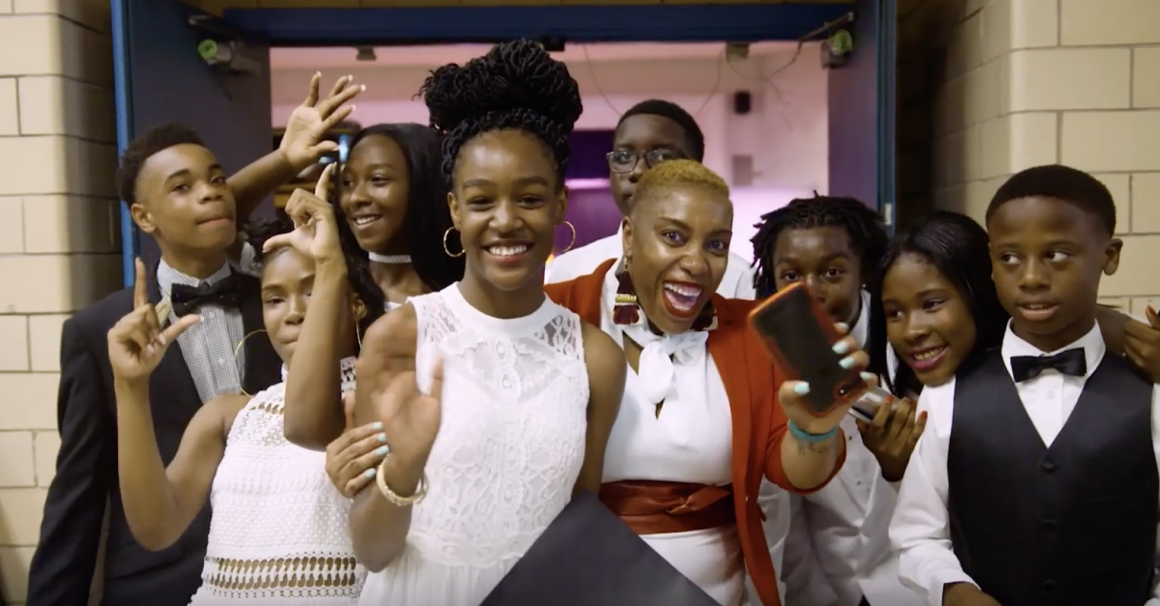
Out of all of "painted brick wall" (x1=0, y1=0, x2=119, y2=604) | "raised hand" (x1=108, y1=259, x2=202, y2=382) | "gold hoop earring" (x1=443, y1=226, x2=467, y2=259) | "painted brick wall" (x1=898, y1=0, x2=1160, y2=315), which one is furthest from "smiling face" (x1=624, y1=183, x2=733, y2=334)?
"painted brick wall" (x1=0, y1=0, x2=119, y2=604)

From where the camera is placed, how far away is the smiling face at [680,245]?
0.88 m

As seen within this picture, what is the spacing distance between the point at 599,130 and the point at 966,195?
0.92 meters

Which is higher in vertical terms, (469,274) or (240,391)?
(469,274)

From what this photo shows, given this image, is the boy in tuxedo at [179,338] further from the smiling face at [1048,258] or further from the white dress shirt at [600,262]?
the smiling face at [1048,258]

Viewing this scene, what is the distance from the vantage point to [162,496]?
99 cm

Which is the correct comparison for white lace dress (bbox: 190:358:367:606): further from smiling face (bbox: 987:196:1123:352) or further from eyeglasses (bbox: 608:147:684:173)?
smiling face (bbox: 987:196:1123:352)

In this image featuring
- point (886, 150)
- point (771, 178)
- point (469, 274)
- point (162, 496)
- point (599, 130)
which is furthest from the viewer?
point (771, 178)

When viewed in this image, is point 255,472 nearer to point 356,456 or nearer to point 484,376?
point 356,456

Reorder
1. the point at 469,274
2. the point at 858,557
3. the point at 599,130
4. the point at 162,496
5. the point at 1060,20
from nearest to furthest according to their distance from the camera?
the point at 469,274 → the point at 162,496 → the point at 858,557 → the point at 1060,20 → the point at 599,130

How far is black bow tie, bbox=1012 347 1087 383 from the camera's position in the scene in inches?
38.6

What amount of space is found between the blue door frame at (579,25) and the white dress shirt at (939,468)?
0.75m

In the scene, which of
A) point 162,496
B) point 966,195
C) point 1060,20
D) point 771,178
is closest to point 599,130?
point 771,178

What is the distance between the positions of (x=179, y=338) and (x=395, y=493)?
391 mm

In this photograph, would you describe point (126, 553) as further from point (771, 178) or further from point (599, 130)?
point (771, 178)
